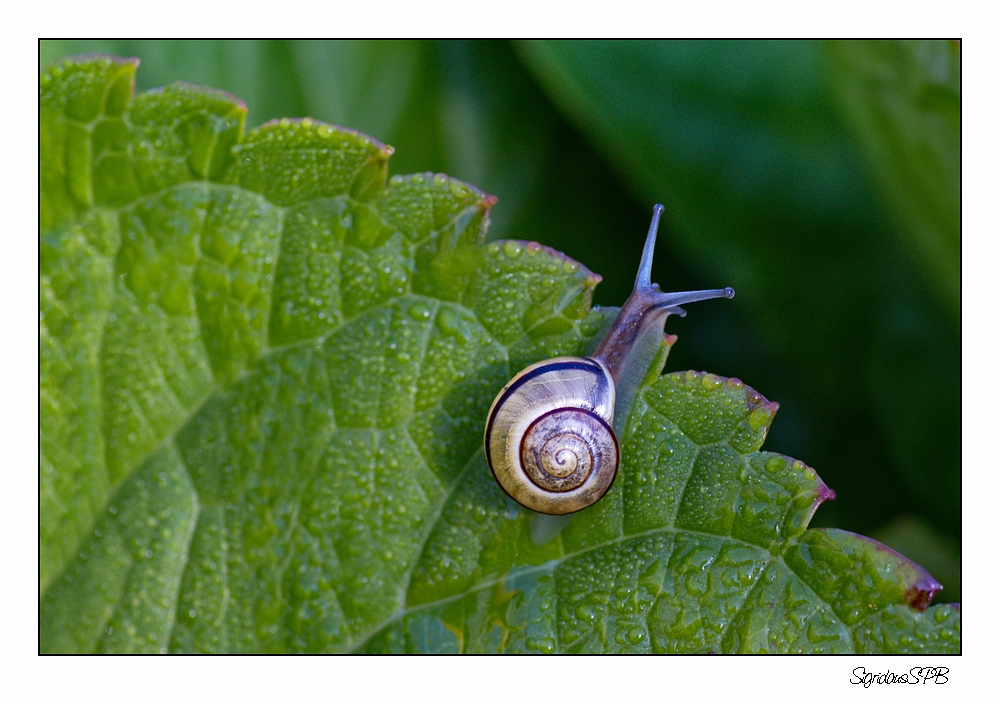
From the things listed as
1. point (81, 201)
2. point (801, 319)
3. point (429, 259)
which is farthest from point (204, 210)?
point (801, 319)

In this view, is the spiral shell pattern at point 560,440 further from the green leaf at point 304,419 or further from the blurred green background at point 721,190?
the blurred green background at point 721,190

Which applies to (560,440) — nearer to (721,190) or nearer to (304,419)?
(304,419)

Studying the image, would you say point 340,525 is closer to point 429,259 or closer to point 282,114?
point 429,259

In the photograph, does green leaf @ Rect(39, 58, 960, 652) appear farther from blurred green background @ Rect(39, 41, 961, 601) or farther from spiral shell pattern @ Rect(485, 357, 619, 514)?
blurred green background @ Rect(39, 41, 961, 601)

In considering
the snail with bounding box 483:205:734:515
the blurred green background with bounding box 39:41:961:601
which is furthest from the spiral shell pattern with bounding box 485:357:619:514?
the blurred green background with bounding box 39:41:961:601

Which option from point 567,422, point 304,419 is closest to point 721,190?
point 567,422
